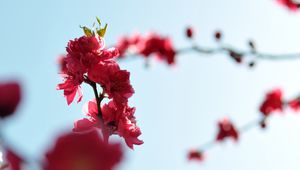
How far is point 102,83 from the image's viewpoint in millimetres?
1023

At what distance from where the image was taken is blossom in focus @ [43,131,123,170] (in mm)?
295

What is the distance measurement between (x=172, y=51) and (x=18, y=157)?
374 centimetres

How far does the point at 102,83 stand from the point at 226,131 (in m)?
2.68

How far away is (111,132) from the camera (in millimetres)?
984

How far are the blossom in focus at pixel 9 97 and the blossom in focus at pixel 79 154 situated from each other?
6cm

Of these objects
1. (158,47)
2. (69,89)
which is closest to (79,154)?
(69,89)

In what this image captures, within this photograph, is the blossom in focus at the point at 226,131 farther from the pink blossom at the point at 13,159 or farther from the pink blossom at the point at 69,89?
the pink blossom at the point at 13,159

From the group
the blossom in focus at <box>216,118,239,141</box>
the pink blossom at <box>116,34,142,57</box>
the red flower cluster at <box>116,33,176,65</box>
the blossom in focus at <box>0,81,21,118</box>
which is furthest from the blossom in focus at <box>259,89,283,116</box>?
the blossom in focus at <box>0,81,21,118</box>

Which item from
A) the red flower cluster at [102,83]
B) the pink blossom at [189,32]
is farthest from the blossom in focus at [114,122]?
the pink blossom at [189,32]

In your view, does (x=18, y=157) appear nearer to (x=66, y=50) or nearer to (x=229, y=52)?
(x=66, y=50)

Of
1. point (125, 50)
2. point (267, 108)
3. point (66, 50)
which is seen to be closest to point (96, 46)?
point (66, 50)

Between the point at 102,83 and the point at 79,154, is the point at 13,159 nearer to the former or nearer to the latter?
the point at 79,154

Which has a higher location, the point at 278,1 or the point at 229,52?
the point at 278,1

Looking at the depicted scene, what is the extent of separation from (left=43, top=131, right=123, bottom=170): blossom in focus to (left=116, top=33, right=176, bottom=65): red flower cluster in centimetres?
371
